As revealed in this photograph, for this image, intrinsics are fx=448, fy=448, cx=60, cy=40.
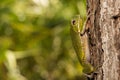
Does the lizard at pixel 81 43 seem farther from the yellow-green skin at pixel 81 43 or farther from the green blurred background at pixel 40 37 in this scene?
the green blurred background at pixel 40 37

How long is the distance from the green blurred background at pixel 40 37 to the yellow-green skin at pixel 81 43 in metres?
1.98

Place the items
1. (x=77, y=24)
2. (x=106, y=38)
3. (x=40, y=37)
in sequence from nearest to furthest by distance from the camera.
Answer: (x=106, y=38) → (x=77, y=24) → (x=40, y=37)

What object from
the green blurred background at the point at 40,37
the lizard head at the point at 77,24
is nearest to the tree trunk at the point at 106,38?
the lizard head at the point at 77,24

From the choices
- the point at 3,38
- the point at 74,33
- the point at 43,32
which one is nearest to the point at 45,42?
the point at 43,32

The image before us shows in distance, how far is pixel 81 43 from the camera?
3027 millimetres

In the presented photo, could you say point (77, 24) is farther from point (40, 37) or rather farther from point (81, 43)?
point (40, 37)

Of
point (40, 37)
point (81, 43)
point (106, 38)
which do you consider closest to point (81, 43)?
point (81, 43)

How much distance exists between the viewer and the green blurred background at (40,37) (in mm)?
5348

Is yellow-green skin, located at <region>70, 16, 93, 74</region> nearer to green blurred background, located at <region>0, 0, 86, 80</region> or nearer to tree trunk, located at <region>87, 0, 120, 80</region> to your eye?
tree trunk, located at <region>87, 0, 120, 80</region>

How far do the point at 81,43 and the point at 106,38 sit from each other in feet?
1.34

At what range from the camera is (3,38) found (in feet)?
18.0

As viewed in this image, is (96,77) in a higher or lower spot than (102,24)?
lower

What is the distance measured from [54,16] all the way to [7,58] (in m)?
1.03

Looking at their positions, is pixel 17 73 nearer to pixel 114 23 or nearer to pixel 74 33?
pixel 74 33
